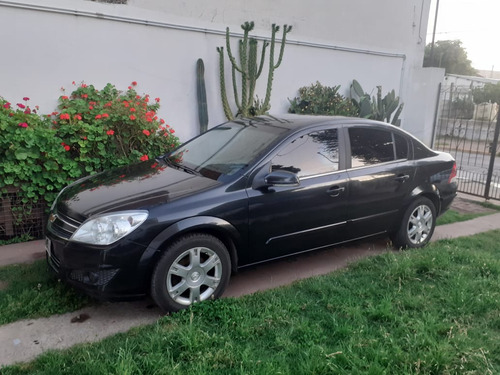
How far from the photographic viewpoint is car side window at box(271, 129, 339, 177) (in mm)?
4105

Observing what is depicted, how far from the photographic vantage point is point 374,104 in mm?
9500

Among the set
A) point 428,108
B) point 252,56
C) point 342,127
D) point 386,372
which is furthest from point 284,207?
point 428,108

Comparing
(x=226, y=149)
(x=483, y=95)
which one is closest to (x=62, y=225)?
(x=226, y=149)

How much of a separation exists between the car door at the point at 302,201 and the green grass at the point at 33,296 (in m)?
1.51

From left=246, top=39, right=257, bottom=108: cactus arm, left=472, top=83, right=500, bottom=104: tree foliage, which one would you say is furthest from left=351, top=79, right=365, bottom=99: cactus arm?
left=246, top=39, right=257, bottom=108: cactus arm

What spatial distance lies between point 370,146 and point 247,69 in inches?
150

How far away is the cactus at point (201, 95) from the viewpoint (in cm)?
762

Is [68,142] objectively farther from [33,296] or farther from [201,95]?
[201,95]

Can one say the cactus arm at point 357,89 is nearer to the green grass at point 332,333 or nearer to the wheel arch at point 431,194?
the wheel arch at point 431,194

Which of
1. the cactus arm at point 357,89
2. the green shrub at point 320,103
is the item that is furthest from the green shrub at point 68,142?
the cactus arm at point 357,89

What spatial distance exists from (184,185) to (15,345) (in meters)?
1.69

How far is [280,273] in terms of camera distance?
14.6 ft

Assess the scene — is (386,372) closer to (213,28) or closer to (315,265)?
(315,265)

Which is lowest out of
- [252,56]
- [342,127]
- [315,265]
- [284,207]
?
[315,265]
